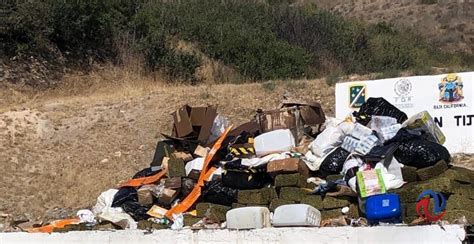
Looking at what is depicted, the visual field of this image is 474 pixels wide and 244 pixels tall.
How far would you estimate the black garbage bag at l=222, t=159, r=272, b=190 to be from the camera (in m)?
8.55

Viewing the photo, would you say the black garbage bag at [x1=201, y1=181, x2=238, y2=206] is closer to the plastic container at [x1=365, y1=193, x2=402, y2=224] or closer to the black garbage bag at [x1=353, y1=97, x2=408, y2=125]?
the plastic container at [x1=365, y1=193, x2=402, y2=224]

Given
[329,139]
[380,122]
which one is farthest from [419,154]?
[329,139]

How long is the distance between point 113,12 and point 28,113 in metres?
6.70

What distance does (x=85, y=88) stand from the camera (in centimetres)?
1947

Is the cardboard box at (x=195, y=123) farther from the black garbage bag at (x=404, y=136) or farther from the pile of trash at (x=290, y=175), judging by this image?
the black garbage bag at (x=404, y=136)

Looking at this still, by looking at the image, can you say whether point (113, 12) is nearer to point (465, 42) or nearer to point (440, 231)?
point (440, 231)

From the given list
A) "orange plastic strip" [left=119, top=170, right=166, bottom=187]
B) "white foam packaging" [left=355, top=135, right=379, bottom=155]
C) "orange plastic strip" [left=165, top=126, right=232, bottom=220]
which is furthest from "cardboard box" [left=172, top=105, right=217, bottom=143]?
"white foam packaging" [left=355, top=135, right=379, bottom=155]

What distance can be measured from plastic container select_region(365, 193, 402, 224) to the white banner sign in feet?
11.8

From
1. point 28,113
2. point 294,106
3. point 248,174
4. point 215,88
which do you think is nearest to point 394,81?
point 294,106

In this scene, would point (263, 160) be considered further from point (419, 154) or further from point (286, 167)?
point (419, 154)

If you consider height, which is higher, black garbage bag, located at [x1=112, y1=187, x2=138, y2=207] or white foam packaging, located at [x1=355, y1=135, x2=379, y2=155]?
white foam packaging, located at [x1=355, y1=135, x2=379, y2=155]

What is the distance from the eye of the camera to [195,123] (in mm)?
10445

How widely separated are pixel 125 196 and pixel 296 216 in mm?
3419

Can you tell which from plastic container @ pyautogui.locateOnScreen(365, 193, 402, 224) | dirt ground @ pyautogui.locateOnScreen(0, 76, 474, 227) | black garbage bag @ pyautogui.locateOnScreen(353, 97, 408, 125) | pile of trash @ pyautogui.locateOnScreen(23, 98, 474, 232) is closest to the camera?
plastic container @ pyautogui.locateOnScreen(365, 193, 402, 224)
